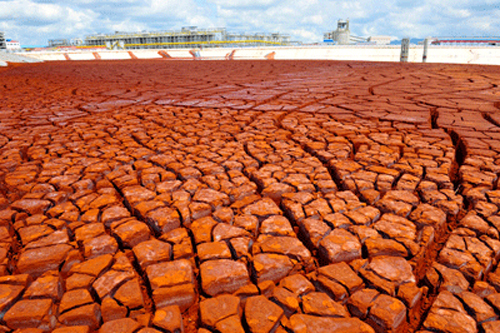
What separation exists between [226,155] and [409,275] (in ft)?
4.35

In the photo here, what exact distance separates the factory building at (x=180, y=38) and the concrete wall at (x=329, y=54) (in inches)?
441

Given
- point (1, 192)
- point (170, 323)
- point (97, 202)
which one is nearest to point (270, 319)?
point (170, 323)

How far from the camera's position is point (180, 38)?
114 ft

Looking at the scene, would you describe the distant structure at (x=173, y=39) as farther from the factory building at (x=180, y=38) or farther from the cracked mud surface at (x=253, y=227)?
the cracked mud surface at (x=253, y=227)

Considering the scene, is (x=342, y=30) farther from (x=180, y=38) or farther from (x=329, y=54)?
(x=329, y=54)

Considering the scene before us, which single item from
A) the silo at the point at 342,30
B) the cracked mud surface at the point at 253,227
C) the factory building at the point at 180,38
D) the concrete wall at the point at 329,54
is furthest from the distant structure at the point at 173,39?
the cracked mud surface at the point at 253,227

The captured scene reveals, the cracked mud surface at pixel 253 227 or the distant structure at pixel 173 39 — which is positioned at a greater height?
the distant structure at pixel 173 39

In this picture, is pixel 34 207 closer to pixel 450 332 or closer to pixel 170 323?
pixel 170 323

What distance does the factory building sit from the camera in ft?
93.7

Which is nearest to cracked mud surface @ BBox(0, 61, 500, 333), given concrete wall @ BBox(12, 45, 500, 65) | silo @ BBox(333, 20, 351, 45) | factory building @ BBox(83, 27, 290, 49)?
concrete wall @ BBox(12, 45, 500, 65)

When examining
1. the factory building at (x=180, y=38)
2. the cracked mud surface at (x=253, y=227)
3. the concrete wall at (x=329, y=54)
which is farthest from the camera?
the factory building at (x=180, y=38)

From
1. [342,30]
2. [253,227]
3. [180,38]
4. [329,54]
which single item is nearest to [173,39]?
[180,38]

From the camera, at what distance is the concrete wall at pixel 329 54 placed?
10.5 meters

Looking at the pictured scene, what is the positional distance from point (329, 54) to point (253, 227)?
13.5m
